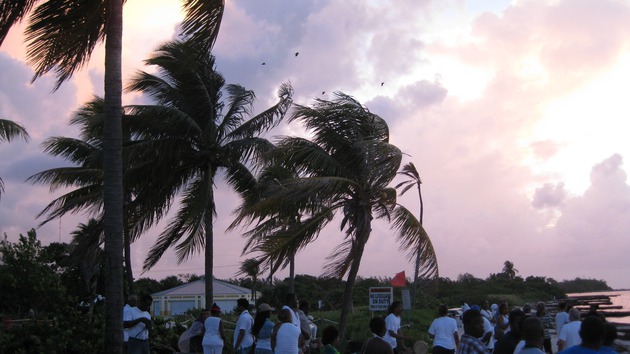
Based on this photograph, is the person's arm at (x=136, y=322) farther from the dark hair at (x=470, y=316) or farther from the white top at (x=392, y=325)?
the dark hair at (x=470, y=316)

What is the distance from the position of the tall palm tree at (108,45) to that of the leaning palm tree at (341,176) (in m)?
5.12

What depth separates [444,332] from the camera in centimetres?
1245

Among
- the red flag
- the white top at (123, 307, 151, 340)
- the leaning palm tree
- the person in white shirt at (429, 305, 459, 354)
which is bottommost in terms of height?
the person in white shirt at (429, 305, 459, 354)

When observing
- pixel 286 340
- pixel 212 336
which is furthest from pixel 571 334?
pixel 212 336

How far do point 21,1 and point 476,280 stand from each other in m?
56.8

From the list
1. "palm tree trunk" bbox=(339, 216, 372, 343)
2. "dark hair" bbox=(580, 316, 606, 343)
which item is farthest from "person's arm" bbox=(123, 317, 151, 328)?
"dark hair" bbox=(580, 316, 606, 343)

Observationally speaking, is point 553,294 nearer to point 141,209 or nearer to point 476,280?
point 476,280

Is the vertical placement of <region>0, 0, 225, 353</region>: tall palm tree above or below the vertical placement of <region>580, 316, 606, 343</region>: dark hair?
above

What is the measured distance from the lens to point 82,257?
14742mm

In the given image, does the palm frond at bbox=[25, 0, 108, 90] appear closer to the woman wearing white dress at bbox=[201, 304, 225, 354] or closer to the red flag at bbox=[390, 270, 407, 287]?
the woman wearing white dress at bbox=[201, 304, 225, 354]

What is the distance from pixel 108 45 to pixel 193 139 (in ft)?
26.3

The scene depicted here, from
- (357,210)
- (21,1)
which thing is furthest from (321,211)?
(21,1)

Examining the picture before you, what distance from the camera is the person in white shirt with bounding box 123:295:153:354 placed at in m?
12.0

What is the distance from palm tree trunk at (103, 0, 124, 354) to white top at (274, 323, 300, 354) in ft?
7.22
